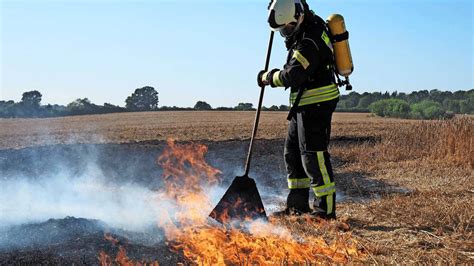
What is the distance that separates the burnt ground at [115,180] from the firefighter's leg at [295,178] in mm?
905

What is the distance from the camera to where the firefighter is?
459 cm

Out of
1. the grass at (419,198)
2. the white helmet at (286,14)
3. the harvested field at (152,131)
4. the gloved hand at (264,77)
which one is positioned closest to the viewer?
the grass at (419,198)

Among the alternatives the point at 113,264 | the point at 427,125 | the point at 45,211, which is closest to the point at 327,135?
the point at 113,264

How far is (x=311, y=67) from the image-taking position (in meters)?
4.56

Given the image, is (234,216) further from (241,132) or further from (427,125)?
(241,132)

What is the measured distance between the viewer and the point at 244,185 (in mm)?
4898

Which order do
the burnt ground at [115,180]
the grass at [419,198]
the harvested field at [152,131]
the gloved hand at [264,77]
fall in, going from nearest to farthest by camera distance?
the grass at [419,198]
the burnt ground at [115,180]
the gloved hand at [264,77]
the harvested field at [152,131]

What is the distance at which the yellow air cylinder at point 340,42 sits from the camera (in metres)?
4.79

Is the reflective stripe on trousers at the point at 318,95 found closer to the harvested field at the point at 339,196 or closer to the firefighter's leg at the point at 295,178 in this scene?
the firefighter's leg at the point at 295,178

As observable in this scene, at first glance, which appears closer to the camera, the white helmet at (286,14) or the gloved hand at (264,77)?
the white helmet at (286,14)

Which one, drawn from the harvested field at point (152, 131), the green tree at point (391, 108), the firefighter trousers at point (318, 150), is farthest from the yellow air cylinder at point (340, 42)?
the green tree at point (391, 108)

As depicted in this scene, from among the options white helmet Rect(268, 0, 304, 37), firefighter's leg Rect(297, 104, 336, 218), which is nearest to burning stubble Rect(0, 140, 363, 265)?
firefighter's leg Rect(297, 104, 336, 218)

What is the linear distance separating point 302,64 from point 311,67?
98 millimetres

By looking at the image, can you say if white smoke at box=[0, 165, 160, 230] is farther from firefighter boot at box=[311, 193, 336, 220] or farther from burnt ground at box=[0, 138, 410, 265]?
firefighter boot at box=[311, 193, 336, 220]
